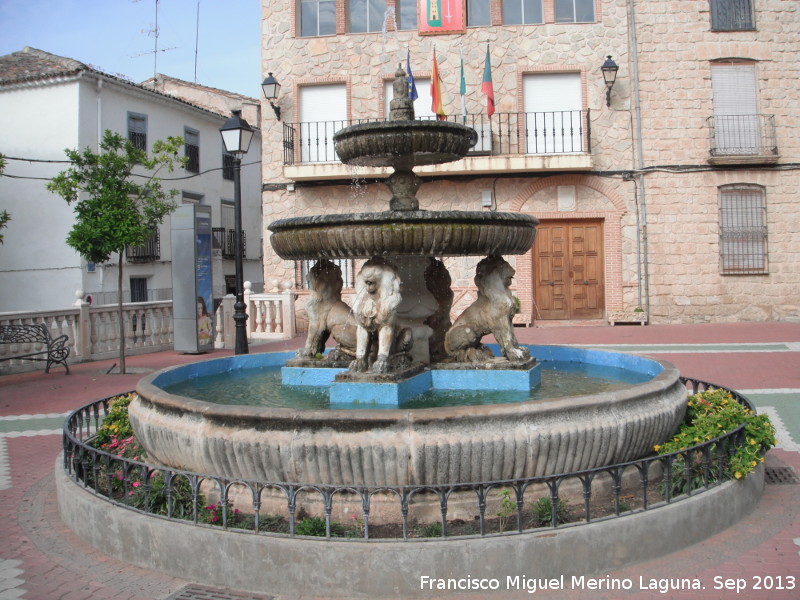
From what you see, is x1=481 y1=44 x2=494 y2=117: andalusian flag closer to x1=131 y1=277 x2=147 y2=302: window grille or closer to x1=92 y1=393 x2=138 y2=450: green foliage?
x1=92 y1=393 x2=138 y2=450: green foliage

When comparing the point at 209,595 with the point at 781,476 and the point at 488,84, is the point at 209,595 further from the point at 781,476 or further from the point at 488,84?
the point at 488,84

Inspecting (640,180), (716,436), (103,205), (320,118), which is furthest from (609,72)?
(716,436)

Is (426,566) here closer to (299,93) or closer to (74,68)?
(299,93)

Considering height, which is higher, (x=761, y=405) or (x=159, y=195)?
(x=159, y=195)

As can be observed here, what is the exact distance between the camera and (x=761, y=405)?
8.30m

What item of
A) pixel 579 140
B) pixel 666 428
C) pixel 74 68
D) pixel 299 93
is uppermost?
pixel 74 68

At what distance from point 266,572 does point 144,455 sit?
2159 millimetres

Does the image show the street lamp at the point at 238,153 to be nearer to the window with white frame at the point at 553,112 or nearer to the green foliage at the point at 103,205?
the green foliage at the point at 103,205

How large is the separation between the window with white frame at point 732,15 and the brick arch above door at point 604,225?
5130 millimetres

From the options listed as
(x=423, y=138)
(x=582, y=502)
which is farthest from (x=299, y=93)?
(x=582, y=502)

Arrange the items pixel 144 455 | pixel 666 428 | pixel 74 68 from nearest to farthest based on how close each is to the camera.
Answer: pixel 666 428 → pixel 144 455 → pixel 74 68

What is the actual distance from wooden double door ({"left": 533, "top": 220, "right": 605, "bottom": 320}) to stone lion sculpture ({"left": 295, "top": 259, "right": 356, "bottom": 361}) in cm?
1330

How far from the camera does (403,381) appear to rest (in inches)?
223

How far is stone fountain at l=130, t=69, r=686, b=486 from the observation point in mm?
4195
